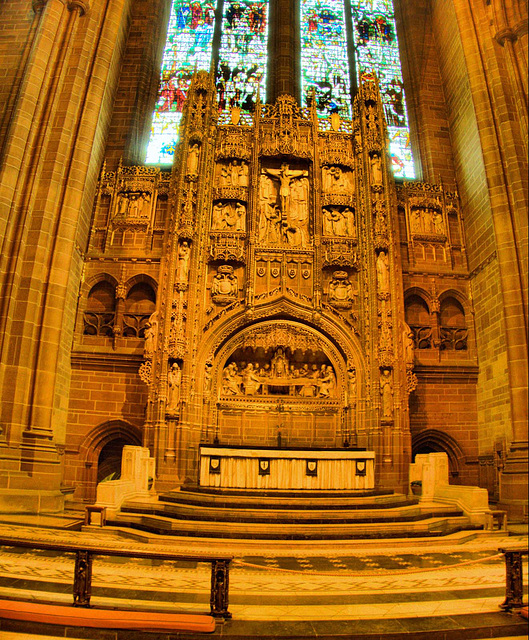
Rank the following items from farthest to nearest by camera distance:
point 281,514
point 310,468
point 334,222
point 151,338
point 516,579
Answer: point 334,222 → point 151,338 → point 310,468 → point 281,514 → point 516,579

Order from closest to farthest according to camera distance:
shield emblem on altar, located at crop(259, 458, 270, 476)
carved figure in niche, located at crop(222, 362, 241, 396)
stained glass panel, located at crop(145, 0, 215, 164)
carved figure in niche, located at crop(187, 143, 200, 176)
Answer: shield emblem on altar, located at crop(259, 458, 270, 476)
carved figure in niche, located at crop(222, 362, 241, 396)
carved figure in niche, located at crop(187, 143, 200, 176)
stained glass panel, located at crop(145, 0, 215, 164)

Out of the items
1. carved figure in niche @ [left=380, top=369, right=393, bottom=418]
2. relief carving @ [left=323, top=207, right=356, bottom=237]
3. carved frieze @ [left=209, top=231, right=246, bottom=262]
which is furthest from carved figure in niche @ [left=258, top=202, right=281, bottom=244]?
carved figure in niche @ [left=380, top=369, right=393, bottom=418]

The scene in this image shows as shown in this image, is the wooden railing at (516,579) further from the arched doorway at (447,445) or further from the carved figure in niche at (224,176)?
the carved figure in niche at (224,176)

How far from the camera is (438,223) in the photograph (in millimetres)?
18656

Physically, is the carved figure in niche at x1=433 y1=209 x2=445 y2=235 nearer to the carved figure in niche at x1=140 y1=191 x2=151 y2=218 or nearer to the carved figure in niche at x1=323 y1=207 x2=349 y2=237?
the carved figure in niche at x1=323 y1=207 x2=349 y2=237

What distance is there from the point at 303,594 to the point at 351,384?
1068 centimetres

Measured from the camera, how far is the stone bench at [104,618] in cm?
381

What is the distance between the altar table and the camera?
12.3 m

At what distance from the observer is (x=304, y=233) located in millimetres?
17250

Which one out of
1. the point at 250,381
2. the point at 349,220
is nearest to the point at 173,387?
the point at 250,381

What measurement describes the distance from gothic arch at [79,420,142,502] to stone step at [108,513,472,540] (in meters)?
5.48

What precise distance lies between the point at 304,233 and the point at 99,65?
8584mm

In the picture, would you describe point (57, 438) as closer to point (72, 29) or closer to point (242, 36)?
point (72, 29)

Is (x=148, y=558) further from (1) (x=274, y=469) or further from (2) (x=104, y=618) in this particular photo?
(1) (x=274, y=469)
